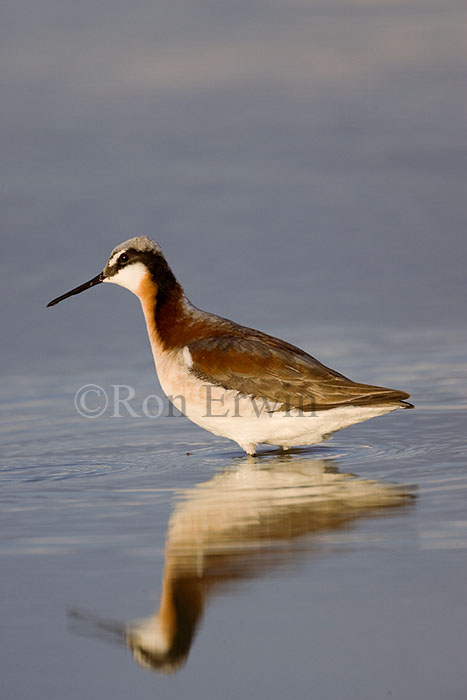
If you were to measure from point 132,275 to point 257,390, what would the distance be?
5.49 ft

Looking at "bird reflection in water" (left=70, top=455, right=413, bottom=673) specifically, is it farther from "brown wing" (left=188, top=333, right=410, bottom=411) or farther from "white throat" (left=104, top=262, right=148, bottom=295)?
"white throat" (left=104, top=262, right=148, bottom=295)

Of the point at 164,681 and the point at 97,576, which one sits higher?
the point at 97,576

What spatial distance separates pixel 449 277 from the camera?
14148 millimetres

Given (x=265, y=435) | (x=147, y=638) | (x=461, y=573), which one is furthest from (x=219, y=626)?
(x=265, y=435)

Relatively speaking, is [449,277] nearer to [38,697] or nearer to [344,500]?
[344,500]

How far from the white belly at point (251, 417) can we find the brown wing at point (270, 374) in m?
0.07

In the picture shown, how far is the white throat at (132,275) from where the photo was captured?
1064 centimetres

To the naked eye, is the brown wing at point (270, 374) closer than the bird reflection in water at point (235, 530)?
No

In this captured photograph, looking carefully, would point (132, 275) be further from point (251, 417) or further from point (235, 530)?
point (235, 530)

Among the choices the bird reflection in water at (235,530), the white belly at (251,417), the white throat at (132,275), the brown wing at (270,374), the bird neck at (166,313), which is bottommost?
the bird reflection in water at (235,530)

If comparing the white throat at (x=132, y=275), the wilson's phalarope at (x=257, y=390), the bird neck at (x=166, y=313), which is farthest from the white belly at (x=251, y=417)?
the white throat at (x=132, y=275)

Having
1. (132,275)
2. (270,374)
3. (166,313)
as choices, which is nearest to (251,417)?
(270,374)

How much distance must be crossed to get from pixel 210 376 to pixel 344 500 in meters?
2.16

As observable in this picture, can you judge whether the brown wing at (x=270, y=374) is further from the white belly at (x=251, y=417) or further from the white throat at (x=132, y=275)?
the white throat at (x=132, y=275)
